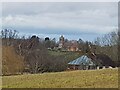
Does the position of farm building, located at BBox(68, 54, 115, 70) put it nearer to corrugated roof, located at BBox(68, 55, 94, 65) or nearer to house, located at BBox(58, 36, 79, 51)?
corrugated roof, located at BBox(68, 55, 94, 65)

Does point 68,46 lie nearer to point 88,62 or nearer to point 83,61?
point 83,61

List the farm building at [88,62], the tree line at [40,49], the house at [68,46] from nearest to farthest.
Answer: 1. the tree line at [40,49]
2. the house at [68,46]
3. the farm building at [88,62]

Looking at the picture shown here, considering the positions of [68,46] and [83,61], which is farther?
[68,46]

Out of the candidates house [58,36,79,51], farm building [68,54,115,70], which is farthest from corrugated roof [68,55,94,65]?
house [58,36,79,51]

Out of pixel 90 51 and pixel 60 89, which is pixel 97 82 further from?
pixel 90 51

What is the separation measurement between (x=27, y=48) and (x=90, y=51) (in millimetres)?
7412

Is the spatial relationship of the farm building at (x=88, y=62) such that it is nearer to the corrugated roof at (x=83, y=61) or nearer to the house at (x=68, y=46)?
the corrugated roof at (x=83, y=61)

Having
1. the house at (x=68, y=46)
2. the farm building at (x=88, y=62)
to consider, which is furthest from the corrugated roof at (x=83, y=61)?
the house at (x=68, y=46)

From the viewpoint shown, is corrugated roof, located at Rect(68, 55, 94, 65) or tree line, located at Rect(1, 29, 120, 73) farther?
corrugated roof, located at Rect(68, 55, 94, 65)

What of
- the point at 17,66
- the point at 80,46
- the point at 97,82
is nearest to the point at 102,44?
the point at 80,46

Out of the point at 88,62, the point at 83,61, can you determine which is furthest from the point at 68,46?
the point at 88,62

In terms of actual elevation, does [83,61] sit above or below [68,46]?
below

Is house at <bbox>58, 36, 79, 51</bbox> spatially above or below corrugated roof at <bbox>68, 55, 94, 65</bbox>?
above

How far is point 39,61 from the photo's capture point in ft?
105
